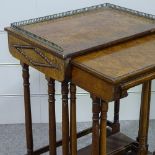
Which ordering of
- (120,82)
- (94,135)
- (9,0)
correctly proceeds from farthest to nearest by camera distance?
(9,0)
(94,135)
(120,82)

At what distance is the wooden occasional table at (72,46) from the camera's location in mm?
1393

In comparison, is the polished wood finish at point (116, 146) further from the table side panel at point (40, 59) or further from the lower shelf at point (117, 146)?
the table side panel at point (40, 59)

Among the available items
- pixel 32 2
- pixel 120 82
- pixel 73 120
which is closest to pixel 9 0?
pixel 32 2

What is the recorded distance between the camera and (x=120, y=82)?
1.27 meters

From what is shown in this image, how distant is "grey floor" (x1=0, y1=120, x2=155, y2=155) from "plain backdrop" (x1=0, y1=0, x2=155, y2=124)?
0.05 m

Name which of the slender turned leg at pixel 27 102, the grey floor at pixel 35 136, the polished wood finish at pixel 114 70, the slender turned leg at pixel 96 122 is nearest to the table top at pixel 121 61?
the polished wood finish at pixel 114 70

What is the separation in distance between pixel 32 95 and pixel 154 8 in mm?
863

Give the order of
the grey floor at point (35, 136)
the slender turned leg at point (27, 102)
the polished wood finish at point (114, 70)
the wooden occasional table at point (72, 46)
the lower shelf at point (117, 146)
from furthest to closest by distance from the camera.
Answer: the grey floor at point (35, 136) < the lower shelf at point (117, 146) < the slender turned leg at point (27, 102) < the wooden occasional table at point (72, 46) < the polished wood finish at point (114, 70)

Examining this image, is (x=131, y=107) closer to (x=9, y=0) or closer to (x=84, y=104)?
(x=84, y=104)

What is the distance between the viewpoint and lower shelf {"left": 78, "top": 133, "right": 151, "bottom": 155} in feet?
6.46

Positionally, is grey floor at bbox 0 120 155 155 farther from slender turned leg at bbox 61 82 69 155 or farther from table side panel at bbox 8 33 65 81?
table side panel at bbox 8 33 65 81

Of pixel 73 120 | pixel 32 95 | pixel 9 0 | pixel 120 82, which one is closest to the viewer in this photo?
pixel 120 82

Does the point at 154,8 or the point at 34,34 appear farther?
the point at 154,8

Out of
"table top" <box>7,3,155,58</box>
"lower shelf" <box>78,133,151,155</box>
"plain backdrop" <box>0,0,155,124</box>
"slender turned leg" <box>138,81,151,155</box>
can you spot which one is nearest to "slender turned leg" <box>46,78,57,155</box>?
"table top" <box>7,3,155,58</box>
